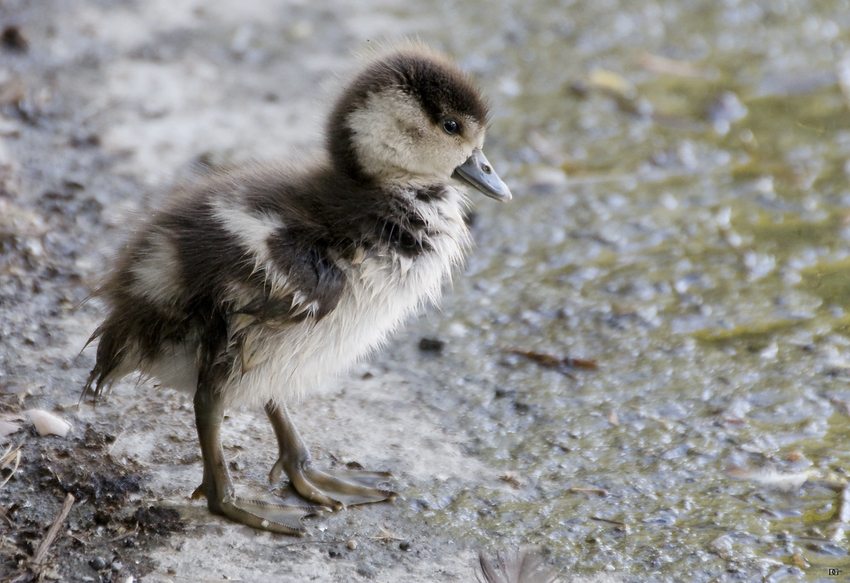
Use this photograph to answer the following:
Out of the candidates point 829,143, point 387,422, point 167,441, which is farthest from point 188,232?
point 829,143

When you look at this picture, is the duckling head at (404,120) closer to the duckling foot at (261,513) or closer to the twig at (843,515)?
the duckling foot at (261,513)

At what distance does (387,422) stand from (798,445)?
135 cm

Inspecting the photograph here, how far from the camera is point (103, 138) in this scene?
4762 millimetres

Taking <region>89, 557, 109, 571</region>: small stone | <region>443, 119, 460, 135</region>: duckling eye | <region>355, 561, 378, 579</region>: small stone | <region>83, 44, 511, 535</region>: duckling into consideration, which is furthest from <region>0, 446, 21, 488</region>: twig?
<region>443, 119, 460, 135</region>: duckling eye

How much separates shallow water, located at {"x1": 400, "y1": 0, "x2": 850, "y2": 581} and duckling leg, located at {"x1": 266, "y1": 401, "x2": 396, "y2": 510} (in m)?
0.20

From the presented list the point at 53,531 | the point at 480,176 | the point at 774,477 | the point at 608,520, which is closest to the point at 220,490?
the point at 53,531

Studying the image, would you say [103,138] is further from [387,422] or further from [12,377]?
[387,422]

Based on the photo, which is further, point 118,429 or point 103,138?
point 103,138

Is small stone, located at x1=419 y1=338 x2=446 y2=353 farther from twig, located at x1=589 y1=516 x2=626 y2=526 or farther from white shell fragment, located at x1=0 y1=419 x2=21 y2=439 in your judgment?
white shell fragment, located at x1=0 y1=419 x2=21 y2=439

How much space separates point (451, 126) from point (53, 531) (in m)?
1.60

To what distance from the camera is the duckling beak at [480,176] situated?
10.3ft

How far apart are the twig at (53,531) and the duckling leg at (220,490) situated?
0.34 meters

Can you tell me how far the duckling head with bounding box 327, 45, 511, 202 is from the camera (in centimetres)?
294

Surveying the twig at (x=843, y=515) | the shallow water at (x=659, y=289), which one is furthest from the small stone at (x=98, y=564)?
the twig at (x=843, y=515)
